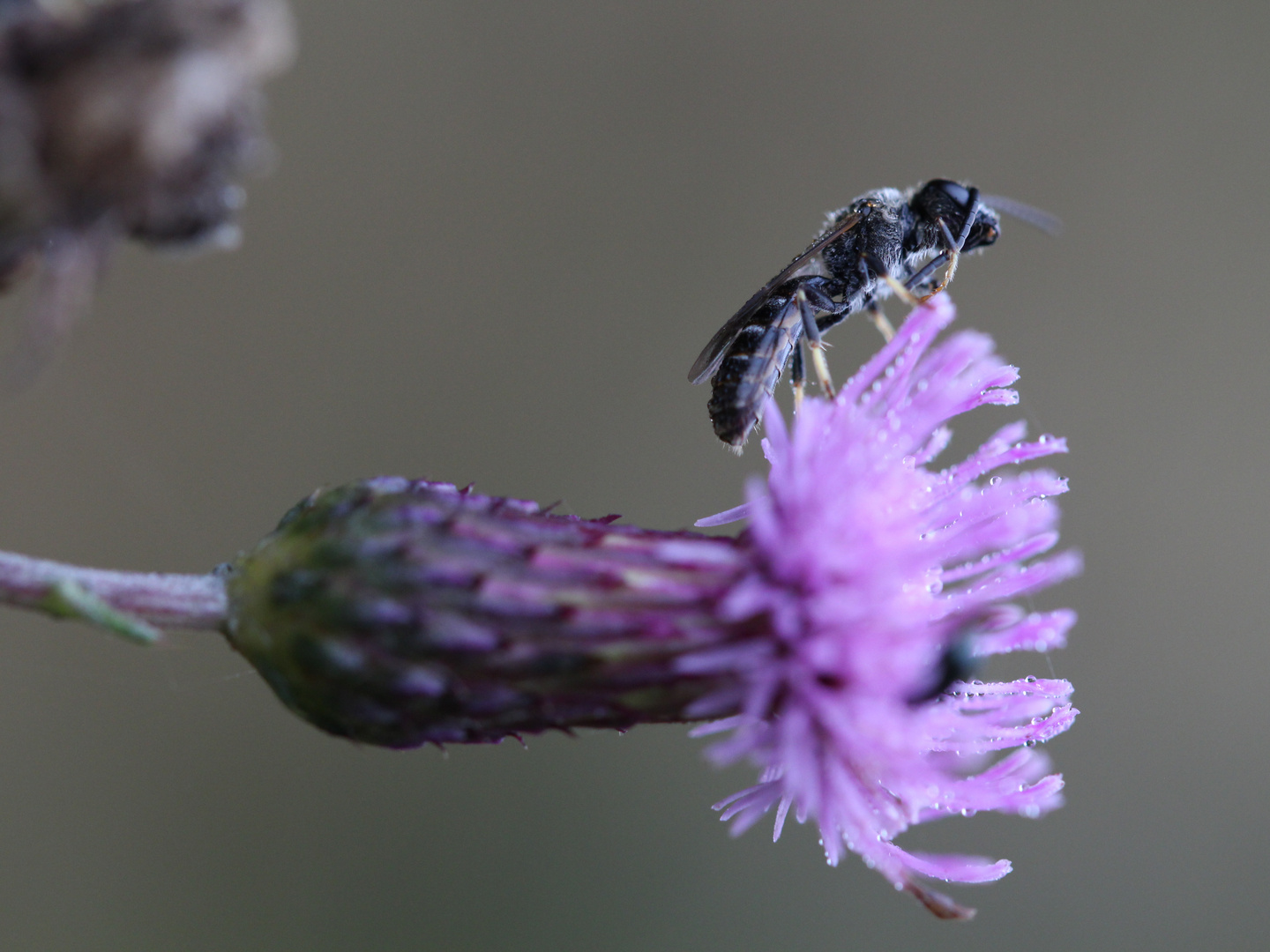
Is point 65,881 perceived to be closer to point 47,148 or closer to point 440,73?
point 47,148

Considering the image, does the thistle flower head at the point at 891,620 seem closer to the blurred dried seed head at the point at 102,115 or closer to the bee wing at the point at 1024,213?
the blurred dried seed head at the point at 102,115

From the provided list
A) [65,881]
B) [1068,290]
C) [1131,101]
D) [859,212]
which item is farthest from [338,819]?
[1131,101]

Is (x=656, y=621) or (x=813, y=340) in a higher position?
(x=813, y=340)

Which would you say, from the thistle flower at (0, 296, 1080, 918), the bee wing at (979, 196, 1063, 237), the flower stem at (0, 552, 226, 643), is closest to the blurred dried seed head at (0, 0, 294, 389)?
the flower stem at (0, 552, 226, 643)

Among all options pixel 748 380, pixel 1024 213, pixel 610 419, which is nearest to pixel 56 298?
pixel 748 380

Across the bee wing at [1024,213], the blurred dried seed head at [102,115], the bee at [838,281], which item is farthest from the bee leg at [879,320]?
the blurred dried seed head at [102,115]

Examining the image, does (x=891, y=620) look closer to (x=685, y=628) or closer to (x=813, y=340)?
(x=685, y=628)

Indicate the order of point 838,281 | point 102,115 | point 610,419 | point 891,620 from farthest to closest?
point 610,419 → point 838,281 → point 891,620 → point 102,115
